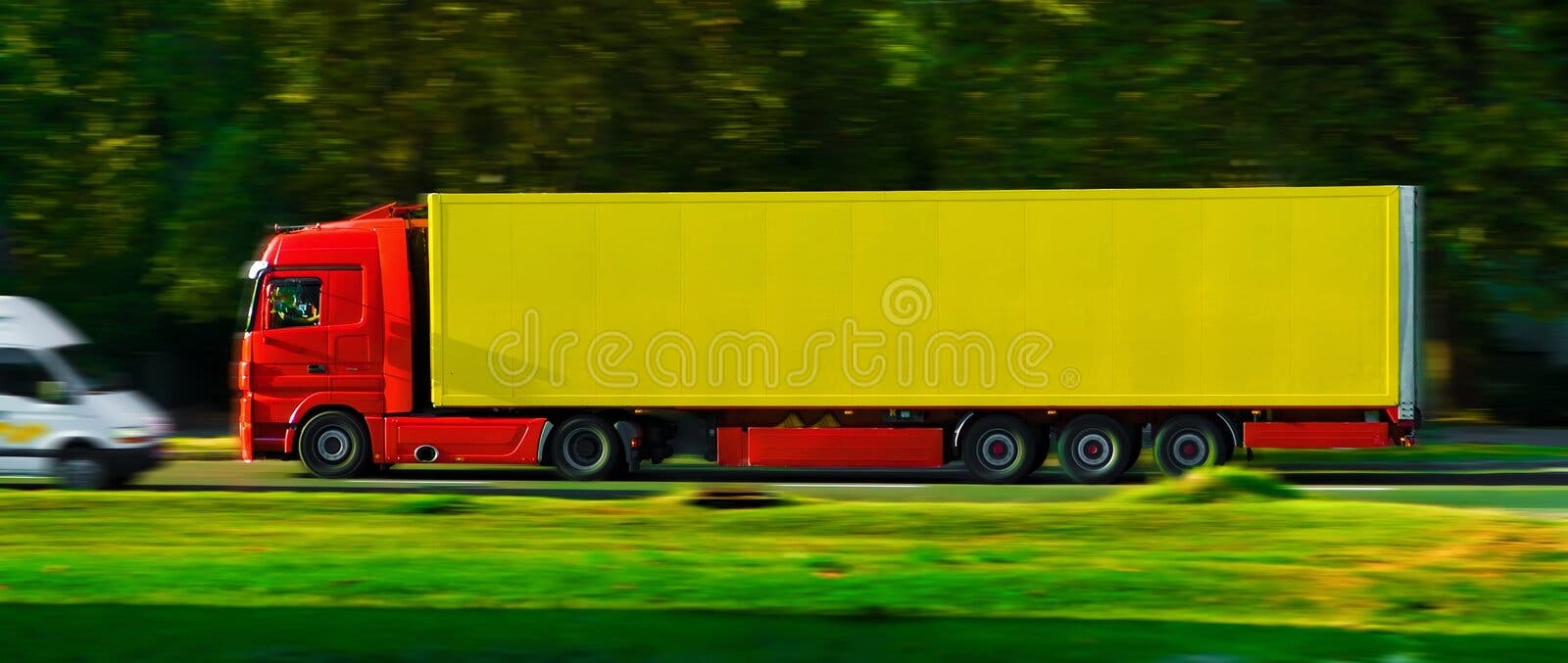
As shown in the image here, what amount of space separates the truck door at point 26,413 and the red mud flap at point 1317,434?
11.7 m

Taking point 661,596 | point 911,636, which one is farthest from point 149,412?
point 911,636

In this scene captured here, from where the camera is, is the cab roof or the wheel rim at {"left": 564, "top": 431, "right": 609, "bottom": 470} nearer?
the cab roof

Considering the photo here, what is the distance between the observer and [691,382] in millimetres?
18062

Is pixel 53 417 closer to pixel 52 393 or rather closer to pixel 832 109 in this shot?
pixel 52 393

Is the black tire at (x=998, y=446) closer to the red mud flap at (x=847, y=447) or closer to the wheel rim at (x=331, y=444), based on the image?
the red mud flap at (x=847, y=447)

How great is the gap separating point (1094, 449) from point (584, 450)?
532cm

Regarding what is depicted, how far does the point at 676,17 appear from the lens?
2155 cm

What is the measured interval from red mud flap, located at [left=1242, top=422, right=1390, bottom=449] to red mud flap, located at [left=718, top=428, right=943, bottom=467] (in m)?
3.24

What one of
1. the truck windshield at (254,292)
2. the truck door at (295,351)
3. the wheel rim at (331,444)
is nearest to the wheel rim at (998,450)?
the wheel rim at (331,444)

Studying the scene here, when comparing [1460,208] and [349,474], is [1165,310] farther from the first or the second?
[349,474]

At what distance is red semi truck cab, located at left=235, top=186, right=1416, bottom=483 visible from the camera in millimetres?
17422

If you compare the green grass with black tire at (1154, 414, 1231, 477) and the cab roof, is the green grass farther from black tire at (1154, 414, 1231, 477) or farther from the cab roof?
black tire at (1154, 414, 1231, 477)

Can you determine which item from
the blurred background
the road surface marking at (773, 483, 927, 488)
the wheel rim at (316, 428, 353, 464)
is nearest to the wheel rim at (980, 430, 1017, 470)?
the road surface marking at (773, 483, 927, 488)

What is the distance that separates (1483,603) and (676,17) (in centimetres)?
1490
